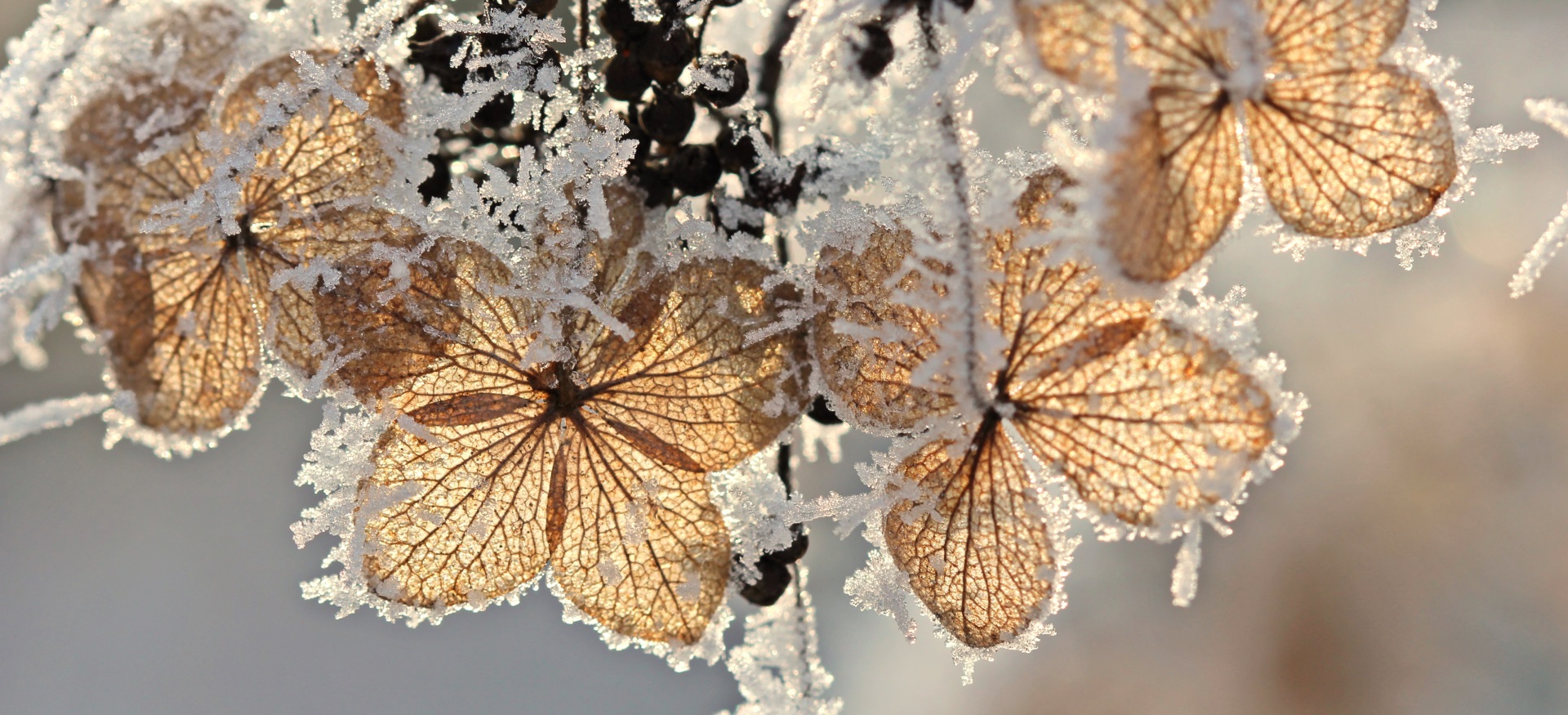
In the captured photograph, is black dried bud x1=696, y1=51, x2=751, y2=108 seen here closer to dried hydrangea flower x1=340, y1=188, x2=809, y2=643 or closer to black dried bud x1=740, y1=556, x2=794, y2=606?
dried hydrangea flower x1=340, y1=188, x2=809, y2=643

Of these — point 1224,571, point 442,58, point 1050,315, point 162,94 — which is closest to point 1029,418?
point 1050,315

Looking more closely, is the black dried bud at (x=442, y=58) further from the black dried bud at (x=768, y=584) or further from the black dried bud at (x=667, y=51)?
the black dried bud at (x=768, y=584)

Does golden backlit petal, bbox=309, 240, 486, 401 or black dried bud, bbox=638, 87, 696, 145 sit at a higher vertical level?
black dried bud, bbox=638, 87, 696, 145

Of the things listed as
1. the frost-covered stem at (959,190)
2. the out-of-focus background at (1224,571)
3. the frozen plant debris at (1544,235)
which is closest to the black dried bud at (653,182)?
the frost-covered stem at (959,190)

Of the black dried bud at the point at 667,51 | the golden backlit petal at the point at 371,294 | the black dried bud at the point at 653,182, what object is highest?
the black dried bud at the point at 667,51

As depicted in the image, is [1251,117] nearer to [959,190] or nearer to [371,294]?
[959,190]

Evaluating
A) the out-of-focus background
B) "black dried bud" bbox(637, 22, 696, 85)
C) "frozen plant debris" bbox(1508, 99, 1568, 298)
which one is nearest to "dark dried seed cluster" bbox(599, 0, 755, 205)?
"black dried bud" bbox(637, 22, 696, 85)

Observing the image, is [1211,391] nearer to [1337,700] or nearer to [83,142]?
[83,142]
